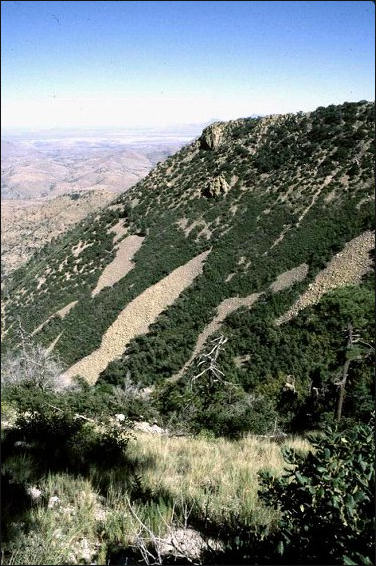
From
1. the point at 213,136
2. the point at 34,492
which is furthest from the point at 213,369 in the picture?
the point at 213,136

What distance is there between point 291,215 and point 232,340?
12.9m

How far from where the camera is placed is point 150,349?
25078 mm

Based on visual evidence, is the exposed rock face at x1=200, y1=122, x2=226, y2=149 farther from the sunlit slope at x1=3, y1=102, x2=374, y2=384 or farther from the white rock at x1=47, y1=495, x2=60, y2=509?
the white rock at x1=47, y1=495, x2=60, y2=509

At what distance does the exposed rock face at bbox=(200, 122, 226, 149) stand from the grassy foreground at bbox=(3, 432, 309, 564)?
1754 inches

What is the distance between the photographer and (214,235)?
34.1 meters

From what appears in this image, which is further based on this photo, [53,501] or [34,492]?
[34,492]

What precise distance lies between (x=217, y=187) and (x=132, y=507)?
119ft

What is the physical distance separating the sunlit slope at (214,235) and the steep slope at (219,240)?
0.11 m

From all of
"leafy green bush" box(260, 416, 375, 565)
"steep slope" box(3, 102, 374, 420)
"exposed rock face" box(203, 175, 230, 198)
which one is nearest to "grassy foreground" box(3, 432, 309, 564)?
"leafy green bush" box(260, 416, 375, 565)

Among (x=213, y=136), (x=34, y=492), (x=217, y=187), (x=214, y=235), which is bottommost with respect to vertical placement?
(x=34, y=492)

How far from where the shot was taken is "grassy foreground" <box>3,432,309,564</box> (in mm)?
2887

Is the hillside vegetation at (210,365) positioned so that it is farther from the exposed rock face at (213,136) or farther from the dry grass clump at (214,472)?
the exposed rock face at (213,136)

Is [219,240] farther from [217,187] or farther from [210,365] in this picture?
[210,365]

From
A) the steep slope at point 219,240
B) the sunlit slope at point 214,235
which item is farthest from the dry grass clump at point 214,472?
the sunlit slope at point 214,235
